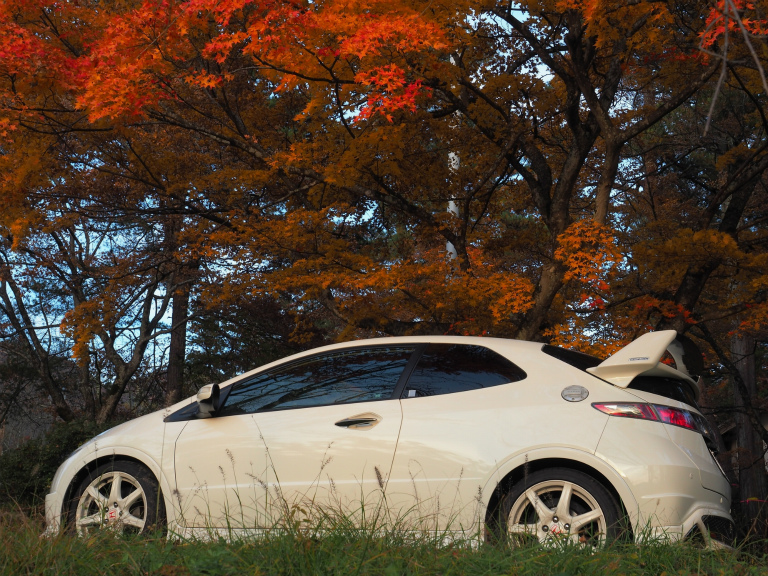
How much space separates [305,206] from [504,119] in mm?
3360

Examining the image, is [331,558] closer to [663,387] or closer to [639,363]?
[639,363]

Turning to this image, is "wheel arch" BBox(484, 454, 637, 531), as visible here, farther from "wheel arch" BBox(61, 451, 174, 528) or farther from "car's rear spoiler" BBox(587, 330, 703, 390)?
"wheel arch" BBox(61, 451, 174, 528)

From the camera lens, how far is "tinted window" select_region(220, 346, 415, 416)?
4.48 meters

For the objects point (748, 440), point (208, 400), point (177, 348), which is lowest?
point (748, 440)

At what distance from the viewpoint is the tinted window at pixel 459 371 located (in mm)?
4297

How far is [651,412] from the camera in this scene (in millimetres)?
3875

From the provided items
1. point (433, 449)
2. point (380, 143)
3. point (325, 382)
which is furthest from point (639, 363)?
point (380, 143)

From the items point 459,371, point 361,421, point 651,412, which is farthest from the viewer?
point 459,371

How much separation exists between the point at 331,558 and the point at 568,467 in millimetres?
1514

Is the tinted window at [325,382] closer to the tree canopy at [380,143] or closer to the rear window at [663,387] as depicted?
the rear window at [663,387]

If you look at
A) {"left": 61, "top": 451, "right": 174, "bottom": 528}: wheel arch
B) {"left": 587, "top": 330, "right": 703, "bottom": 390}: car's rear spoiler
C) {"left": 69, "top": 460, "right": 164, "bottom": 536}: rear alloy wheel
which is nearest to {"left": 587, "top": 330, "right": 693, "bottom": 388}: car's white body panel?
{"left": 587, "top": 330, "right": 703, "bottom": 390}: car's rear spoiler

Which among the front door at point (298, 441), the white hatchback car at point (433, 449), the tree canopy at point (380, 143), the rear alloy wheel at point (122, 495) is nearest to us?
the white hatchback car at point (433, 449)

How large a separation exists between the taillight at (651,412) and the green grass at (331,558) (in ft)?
2.27

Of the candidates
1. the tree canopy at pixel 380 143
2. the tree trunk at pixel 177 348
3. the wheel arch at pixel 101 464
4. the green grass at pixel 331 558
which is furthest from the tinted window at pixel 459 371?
the tree trunk at pixel 177 348
